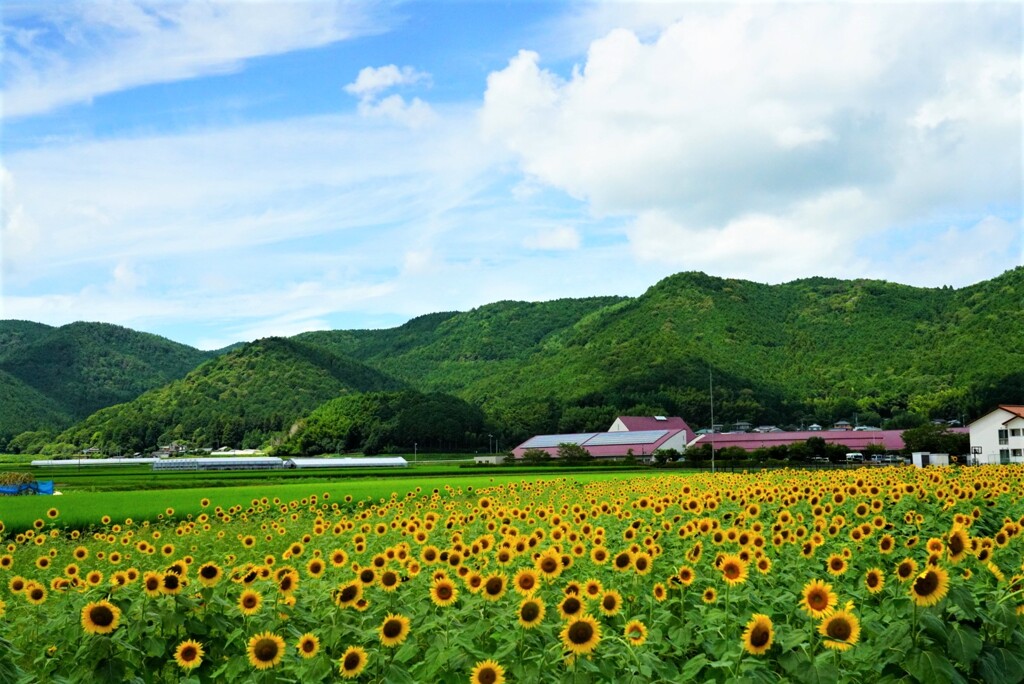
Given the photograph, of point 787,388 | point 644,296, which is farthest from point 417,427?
point 644,296

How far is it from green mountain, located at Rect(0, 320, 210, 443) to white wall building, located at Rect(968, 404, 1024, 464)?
455 ft

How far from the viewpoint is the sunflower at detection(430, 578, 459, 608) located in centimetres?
627

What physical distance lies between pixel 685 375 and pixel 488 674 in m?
136

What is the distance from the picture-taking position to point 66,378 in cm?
16938

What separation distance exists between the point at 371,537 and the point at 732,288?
167 m

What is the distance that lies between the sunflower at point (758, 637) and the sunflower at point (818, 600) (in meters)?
0.40

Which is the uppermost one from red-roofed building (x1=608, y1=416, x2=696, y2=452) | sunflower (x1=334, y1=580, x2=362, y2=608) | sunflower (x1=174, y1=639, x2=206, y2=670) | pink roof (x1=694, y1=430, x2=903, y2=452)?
red-roofed building (x1=608, y1=416, x2=696, y2=452)

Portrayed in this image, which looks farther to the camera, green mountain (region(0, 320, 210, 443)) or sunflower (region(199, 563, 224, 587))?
green mountain (region(0, 320, 210, 443))

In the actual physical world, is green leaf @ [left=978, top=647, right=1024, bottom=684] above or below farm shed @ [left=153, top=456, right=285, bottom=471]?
above

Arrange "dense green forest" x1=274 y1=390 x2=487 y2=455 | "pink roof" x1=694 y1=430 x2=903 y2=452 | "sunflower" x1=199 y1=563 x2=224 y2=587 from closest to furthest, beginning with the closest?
"sunflower" x1=199 y1=563 x2=224 y2=587 < "pink roof" x1=694 y1=430 x2=903 y2=452 < "dense green forest" x1=274 y1=390 x2=487 y2=455

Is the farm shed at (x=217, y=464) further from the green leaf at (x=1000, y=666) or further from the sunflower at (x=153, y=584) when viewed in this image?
the green leaf at (x=1000, y=666)

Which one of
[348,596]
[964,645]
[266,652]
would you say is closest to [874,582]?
Result: [964,645]

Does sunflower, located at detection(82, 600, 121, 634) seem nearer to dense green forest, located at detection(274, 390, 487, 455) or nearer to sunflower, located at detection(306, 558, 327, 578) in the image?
sunflower, located at detection(306, 558, 327, 578)

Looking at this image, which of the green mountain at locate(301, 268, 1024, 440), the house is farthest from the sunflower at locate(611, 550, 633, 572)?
the green mountain at locate(301, 268, 1024, 440)
